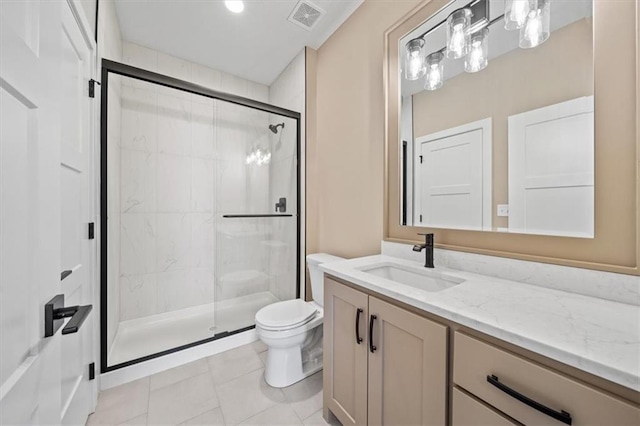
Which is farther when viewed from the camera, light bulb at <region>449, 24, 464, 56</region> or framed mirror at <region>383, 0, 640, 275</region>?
light bulb at <region>449, 24, 464, 56</region>

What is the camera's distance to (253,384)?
1.65 meters

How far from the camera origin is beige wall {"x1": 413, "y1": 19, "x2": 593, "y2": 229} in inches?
37.4

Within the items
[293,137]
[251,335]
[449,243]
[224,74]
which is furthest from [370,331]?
[224,74]

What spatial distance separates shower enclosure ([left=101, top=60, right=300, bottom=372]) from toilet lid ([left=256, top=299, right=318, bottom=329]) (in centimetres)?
55

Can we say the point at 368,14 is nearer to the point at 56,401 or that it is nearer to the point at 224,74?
the point at 224,74

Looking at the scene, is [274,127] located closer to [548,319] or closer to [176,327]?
[176,327]

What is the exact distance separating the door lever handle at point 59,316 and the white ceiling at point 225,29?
7.19ft

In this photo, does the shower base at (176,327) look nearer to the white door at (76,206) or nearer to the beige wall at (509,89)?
the white door at (76,206)

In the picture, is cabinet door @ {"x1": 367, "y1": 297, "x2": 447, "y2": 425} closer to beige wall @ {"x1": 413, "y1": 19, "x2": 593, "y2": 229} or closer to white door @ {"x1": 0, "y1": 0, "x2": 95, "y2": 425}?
beige wall @ {"x1": 413, "y1": 19, "x2": 593, "y2": 229}

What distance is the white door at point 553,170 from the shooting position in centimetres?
93

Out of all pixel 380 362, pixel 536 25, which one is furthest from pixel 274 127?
pixel 380 362

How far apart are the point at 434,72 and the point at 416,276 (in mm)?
1181

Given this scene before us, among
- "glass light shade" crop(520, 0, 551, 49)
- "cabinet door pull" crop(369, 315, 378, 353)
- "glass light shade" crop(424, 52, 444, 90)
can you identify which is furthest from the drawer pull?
"glass light shade" crop(424, 52, 444, 90)

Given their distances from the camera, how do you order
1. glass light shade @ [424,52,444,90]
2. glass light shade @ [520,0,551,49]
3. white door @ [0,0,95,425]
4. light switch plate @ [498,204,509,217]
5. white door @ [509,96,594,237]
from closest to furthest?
1. white door @ [0,0,95,425]
2. white door @ [509,96,594,237]
3. glass light shade @ [520,0,551,49]
4. light switch plate @ [498,204,509,217]
5. glass light shade @ [424,52,444,90]
